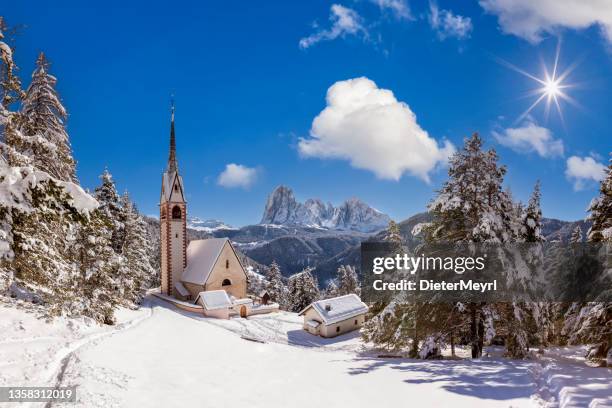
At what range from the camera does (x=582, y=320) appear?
13.6 metres

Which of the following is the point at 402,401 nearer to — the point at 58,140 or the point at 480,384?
the point at 480,384

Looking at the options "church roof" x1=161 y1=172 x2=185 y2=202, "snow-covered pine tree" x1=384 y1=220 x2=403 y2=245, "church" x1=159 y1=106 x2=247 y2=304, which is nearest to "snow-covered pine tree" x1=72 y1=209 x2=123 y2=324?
"snow-covered pine tree" x1=384 y1=220 x2=403 y2=245

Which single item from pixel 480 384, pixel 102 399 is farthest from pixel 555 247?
pixel 102 399

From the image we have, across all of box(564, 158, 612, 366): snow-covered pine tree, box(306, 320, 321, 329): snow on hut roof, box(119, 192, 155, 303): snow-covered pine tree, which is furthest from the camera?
box(306, 320, 321, 329): snow on hut roof

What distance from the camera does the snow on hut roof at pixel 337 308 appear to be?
3634cm

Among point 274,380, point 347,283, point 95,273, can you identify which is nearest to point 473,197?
point 274,380

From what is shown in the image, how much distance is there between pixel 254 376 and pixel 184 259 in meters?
37.1

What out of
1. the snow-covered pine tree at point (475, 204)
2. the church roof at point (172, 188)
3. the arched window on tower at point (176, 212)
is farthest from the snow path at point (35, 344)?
the church roof at point (172, 188)

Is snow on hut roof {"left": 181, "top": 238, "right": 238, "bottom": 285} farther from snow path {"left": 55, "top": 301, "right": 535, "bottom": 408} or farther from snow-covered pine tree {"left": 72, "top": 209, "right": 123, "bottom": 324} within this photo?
snow path {"left": 55, "top": 301, "right": 535, "bottom": 408}

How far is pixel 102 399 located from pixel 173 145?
1727 inches

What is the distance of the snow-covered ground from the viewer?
890 centimetres

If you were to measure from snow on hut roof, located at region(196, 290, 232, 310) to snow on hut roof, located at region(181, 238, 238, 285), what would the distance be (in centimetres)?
301

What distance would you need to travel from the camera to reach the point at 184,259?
45781 millimetres

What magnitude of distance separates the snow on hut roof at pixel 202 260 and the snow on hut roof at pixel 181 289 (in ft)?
2.41
